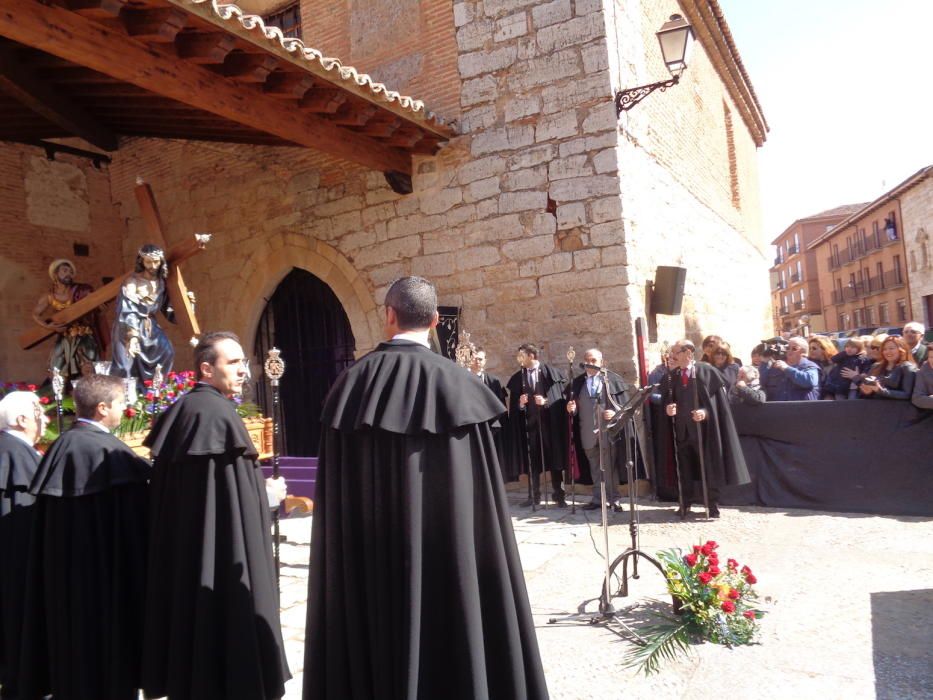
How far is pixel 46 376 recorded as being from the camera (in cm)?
933

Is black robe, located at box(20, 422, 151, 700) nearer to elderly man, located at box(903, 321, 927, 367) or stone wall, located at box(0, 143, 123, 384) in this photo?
elderly man, located at box(903, 321, 927, 367)

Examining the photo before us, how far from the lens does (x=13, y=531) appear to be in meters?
3.29

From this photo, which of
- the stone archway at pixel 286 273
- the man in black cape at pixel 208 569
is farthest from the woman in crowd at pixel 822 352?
the man in black cape at pixel 208 569

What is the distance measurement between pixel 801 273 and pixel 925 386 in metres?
54.4

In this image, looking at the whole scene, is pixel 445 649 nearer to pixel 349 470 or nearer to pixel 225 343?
pixel 349 470

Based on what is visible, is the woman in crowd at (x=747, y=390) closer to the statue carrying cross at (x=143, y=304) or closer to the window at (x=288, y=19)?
the statue carrying cross at (x=143, y=304)

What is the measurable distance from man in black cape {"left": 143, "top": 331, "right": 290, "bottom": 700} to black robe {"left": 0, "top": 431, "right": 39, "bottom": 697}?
873 millimetres

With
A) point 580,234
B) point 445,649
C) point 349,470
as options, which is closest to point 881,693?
point 445,649

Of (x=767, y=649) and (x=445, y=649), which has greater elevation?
(x=445, y=649)

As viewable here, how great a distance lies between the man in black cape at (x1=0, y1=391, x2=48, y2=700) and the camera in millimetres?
3186

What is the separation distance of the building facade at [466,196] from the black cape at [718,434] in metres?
0.98

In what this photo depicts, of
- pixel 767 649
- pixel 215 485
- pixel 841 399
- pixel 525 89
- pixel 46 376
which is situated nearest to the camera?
pixel 215 485

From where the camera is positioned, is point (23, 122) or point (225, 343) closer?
point (225, 343)

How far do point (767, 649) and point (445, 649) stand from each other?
78.0 inches
